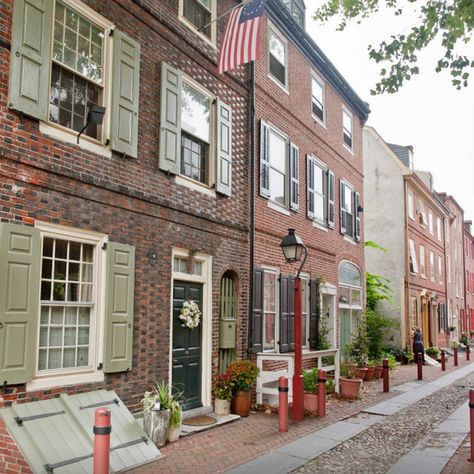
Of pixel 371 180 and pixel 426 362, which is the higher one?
pixel 371 180

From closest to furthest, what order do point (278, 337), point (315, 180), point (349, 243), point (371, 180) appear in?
point (278, 337) → point (315, 180) → point (349, 243) → point (371, 180)

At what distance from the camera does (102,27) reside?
8.15m

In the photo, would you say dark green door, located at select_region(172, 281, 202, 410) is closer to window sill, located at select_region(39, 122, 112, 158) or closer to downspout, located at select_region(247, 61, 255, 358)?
downspout, located at select_region(247, 61, 255, 358)

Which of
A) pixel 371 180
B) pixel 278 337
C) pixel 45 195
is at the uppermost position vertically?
pixel 371 180

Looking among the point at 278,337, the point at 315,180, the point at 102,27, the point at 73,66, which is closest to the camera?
the point at 73,66

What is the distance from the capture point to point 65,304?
23.7 feet

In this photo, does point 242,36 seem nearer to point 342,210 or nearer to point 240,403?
point 240,403

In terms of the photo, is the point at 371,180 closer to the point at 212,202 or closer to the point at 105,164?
the point at 212,202

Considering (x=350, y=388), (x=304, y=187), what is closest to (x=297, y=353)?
(x=350, y=388)

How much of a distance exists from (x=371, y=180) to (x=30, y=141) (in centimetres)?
2194

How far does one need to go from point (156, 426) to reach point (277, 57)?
9692 millimetres

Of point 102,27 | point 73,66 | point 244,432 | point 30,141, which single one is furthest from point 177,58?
point 244,432

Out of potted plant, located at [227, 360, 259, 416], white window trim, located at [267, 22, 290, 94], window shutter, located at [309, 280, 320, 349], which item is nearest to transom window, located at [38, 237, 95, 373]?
potted plant, located at [227, 360, 259, 416]

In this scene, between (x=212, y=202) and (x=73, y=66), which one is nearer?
(x=73, y=66)
